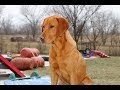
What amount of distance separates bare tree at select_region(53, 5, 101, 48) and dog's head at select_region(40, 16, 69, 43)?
7.6 inches

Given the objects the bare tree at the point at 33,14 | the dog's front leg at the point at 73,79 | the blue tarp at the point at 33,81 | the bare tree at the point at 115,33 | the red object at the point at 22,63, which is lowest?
the blue tarp at the point at 33,81

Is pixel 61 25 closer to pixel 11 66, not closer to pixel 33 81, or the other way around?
pixel 33 81

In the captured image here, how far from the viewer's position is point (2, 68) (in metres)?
5.65

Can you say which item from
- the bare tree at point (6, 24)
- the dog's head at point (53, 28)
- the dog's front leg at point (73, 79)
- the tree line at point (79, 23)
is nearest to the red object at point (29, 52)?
the tree line at point (79, 23)

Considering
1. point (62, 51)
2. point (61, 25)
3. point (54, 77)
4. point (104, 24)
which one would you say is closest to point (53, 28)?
point (61, 25)

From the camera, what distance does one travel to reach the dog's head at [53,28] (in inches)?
193

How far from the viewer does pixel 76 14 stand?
5352 mm

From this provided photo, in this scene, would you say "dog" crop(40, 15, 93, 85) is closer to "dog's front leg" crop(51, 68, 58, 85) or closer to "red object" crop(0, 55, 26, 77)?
"dog's front leg" crop(51, 68, 58, 85)

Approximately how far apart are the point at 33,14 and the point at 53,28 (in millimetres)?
635

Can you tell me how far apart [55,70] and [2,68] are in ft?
3.41

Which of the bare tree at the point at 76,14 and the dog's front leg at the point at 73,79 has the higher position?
the bare tree at the point at 76,14

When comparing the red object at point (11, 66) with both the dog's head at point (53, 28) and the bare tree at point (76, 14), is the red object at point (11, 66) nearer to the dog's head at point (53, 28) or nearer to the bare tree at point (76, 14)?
the dog's head at point (53, 28)

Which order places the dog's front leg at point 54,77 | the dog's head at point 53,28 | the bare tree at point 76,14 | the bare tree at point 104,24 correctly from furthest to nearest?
the bare tree at point 104,24 < the bare tree at point 76,14 < the dog's front leg at point 54,77 < the dog's head at point 53,28

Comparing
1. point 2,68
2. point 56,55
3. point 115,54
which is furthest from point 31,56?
point 115,54
